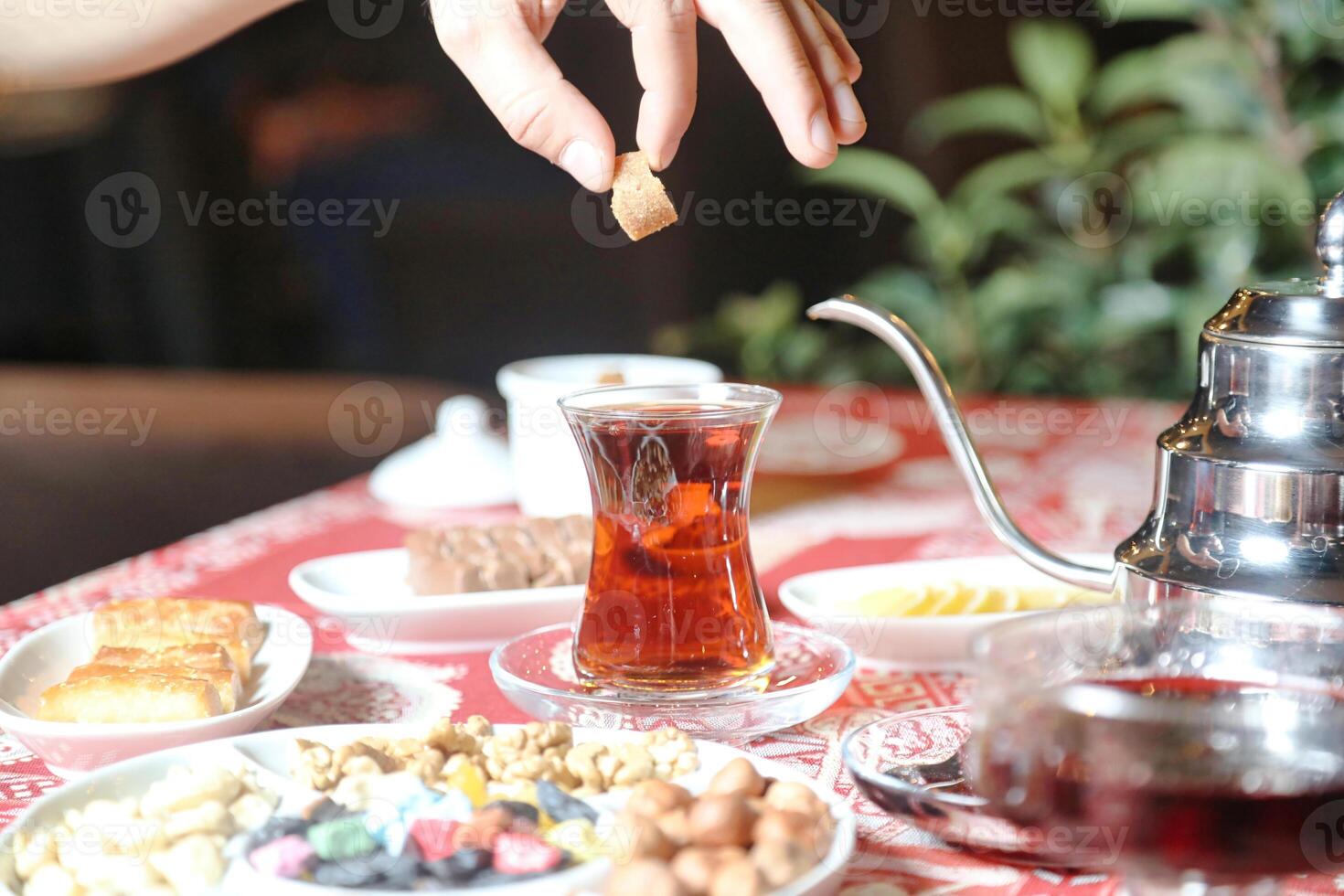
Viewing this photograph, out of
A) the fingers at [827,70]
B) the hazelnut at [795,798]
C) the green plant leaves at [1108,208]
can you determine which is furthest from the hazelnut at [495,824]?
the green plant leaves at [1108,208]

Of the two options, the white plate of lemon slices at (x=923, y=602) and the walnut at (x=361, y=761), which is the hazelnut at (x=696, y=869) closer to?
the walnut at (x=361, y=761)

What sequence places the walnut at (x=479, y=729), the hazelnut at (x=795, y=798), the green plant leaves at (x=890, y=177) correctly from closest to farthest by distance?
the hazelnut at (x=795, y=798) → the walnut at (x=479, y=729) → the green plant leaves at (x=890, y=177)

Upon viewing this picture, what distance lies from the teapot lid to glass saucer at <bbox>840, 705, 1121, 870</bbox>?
279 mm

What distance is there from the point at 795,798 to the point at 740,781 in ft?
0.10

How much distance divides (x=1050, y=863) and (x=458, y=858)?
26 centimetres

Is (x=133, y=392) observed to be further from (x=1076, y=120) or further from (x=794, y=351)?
Answer: (x=1076, y=120)

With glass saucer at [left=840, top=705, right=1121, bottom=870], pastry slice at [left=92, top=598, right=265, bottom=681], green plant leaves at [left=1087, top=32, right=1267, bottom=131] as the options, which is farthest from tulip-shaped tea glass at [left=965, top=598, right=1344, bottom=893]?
green plant leaves at [left=1087, top=32, right=1267, bottom=131]

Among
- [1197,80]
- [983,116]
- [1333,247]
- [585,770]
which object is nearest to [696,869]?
[585,770]

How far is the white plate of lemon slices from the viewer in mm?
887

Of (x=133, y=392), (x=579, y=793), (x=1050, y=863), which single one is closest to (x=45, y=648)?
(x=579, y=793)

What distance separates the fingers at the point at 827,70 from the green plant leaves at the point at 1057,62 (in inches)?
98.9

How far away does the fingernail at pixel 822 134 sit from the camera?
0.90 m

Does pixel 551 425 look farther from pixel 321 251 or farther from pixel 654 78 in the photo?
pixel 321 251

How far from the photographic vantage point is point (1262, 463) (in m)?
0.70
